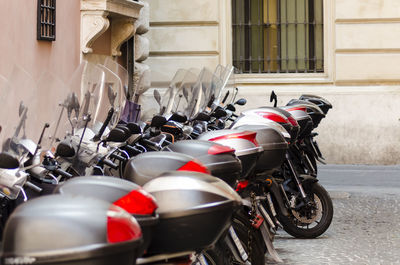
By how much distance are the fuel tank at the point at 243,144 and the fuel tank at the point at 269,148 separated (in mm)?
498

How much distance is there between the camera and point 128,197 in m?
2.63

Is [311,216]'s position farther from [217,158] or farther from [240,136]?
[217,158]

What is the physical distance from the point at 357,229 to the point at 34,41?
13.7 feet

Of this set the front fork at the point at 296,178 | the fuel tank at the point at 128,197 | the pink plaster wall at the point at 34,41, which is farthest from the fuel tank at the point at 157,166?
the pink plaster wall at the point at 34,41

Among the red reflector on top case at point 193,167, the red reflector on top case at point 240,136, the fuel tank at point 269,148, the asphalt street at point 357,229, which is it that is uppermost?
the red reflector on top case at point 193,167

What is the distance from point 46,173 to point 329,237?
400 centimetres

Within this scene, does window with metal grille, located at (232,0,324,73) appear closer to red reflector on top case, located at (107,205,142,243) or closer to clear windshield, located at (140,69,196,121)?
clear windshield, located at (140,69,196,121)

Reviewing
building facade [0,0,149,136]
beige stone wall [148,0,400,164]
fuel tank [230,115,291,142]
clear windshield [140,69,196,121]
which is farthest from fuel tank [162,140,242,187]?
beige stone wall [148,0,400,164]

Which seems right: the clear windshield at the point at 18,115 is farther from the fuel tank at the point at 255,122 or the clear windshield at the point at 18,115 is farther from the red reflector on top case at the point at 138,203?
the fuel tank at the point at 255,122

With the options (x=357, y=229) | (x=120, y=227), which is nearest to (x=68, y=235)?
(x=120, y=227)

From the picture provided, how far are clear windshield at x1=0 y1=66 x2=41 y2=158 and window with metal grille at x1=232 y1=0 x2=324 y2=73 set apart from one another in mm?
10644

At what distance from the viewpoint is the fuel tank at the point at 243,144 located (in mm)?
4809

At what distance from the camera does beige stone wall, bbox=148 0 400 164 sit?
1383 cm

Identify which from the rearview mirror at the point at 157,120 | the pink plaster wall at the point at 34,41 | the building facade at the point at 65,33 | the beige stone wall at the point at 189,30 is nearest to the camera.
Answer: the rearview mirror at the point at 157,120
